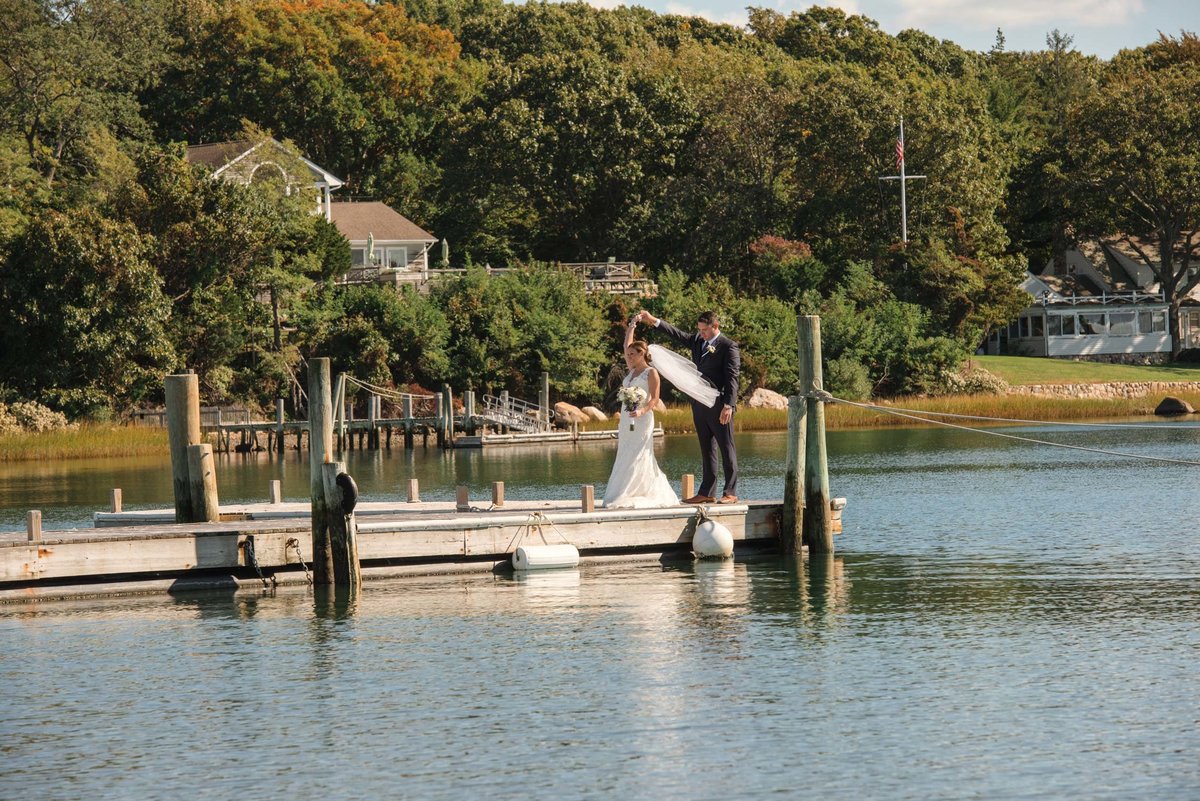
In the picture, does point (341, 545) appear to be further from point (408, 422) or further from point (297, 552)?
point (408, 422)

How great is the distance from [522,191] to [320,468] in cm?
5769

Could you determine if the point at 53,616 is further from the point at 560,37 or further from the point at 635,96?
the point at 560,37

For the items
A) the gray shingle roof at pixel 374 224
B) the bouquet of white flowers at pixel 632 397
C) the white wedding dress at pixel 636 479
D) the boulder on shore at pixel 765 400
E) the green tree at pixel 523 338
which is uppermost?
the gray shingle roof at pixel 374 224

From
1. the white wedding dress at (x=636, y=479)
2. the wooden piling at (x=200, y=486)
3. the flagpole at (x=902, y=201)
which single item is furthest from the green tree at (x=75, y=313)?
the white wedding dress at (x=636, y=479)

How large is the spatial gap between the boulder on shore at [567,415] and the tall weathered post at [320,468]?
4114 cm

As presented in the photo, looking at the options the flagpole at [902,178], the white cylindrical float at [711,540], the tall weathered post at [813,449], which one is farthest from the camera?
the flagpole at [902,178]

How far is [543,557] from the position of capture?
21.5 metres

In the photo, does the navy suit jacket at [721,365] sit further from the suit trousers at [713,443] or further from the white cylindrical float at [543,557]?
the white cylindrical float at [543,557]

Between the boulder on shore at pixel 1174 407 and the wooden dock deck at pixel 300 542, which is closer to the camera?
the wooden dock deck at pixel 300 542

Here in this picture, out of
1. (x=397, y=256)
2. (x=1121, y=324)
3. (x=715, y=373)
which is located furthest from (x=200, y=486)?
(x=1121, y=324)

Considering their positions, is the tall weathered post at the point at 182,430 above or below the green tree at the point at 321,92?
below

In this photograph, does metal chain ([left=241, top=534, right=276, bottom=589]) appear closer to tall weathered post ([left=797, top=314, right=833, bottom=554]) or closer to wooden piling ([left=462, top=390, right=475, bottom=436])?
tall weathered post ([left=797, top=314, right=833, bottom=554])

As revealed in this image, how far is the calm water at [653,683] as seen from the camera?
41.4 feet

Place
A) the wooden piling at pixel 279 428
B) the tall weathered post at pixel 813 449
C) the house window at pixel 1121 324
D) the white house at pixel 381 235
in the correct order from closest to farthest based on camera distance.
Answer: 1. the tall weathered post at pixel 813 449
2. the wooden piling at pixel 279 428
3. the white house at pixel 381 235
4. the house window at pixel 1121 324
